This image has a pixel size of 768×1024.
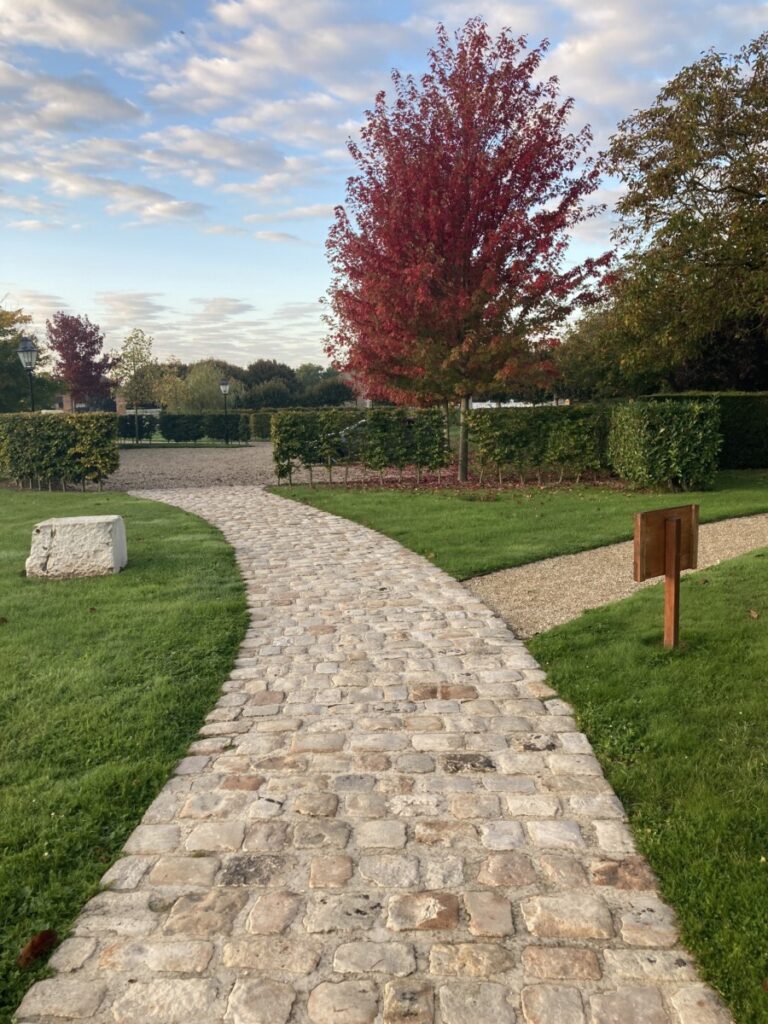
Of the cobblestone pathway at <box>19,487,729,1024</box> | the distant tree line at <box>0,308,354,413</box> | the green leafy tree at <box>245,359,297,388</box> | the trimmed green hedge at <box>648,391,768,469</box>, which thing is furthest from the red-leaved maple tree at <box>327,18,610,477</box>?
the green leafy tree at <box>245,359,297,388</box>

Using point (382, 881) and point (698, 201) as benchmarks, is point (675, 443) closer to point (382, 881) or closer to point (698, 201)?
point (698, 201)

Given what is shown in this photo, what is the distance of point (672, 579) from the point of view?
199 inches

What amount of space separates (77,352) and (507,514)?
4113cm

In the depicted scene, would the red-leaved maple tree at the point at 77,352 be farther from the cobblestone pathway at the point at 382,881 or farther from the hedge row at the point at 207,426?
the cobblestone pathway at the point at 382,881

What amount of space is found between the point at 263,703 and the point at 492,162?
517 inches

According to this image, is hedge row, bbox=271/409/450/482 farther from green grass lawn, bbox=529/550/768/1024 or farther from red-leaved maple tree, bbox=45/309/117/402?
red-leaved maple tree, bbox=45/309/117/402

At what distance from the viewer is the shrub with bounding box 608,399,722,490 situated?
13516 mm

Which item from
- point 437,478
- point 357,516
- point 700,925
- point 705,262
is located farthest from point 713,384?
point 700,925

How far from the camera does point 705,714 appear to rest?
159 inches

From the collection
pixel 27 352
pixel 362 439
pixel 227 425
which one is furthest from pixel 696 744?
pixel 227 425

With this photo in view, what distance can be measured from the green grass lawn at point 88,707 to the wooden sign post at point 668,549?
298cm

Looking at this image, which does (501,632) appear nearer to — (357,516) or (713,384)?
(357,516)

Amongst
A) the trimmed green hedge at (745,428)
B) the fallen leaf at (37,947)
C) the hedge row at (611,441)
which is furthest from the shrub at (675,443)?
the fallen leaf at (37,947)

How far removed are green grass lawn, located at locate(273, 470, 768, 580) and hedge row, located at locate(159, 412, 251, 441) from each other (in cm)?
2486
